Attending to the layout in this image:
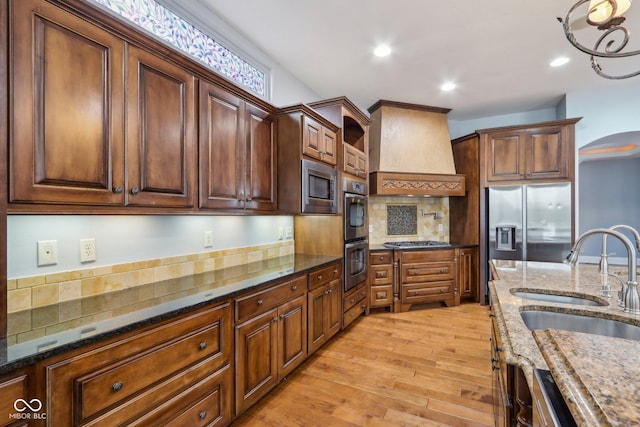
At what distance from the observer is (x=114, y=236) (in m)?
1.71

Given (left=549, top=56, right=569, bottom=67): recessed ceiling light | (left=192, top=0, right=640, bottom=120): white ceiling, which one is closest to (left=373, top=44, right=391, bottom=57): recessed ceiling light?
(left=192, top=0, right=640, bottom=120): white ceiling

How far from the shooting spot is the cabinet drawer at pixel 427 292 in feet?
13.0

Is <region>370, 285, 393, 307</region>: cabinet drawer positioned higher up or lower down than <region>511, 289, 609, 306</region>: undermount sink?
lower down

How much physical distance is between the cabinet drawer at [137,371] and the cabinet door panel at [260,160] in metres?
1.06

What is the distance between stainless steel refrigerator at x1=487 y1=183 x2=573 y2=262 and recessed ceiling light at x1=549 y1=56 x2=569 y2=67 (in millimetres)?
1502

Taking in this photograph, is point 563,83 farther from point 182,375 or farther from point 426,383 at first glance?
point 182,375

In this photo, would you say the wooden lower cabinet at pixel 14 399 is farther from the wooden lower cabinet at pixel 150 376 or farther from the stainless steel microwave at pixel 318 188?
the stainless steel microwave at pixel 318 188

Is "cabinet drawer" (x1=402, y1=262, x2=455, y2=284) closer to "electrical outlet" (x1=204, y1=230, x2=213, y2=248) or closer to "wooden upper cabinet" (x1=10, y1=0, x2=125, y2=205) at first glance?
"electrical outlet" (x1=204, y1=230, x2=213, y2=248)

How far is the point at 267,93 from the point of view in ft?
10.2

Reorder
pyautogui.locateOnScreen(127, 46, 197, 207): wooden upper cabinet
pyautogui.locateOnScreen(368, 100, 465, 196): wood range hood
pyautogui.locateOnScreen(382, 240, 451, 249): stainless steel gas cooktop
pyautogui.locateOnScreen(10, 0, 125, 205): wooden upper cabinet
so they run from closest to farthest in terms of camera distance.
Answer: pyautogui.locateOnScreen(10, 0, 125, 205): wooden upper cabinet, pyautogui.locateOnScreen(127, 46, 197, 207): wooden upper cabinet, pyautogui.locateOnScreen(368, 100, 465, 196): wood range hood, pyautogui.locateOnScreen(382, 240, 451, 249): stainless steel gas cooktop

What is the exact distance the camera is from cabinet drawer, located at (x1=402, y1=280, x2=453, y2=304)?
13.0 feet

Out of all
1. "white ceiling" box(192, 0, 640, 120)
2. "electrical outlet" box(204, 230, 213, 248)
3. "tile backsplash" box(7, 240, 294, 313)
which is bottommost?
"tile backsplash" box(7, 240, 294, 313)

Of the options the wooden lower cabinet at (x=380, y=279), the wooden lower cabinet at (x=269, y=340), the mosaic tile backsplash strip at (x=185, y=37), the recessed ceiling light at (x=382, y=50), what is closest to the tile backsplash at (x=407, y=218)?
the wooden lower cabinet at (x=380, y=279)
